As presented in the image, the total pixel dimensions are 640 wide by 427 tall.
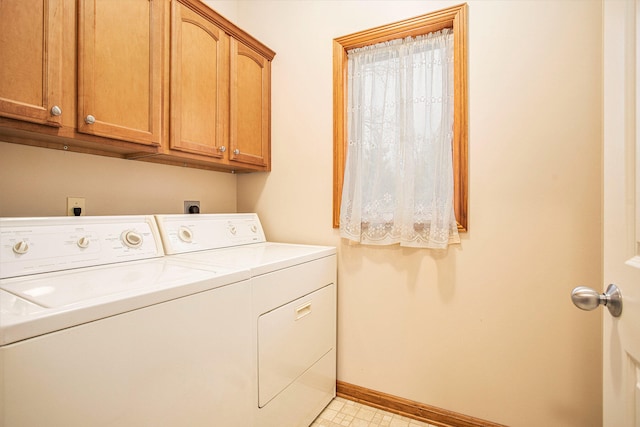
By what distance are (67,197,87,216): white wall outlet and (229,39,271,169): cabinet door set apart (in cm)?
74

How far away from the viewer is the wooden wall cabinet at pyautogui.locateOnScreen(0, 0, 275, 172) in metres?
1.04

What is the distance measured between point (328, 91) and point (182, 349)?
157 cm

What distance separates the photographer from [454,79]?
1581 mm

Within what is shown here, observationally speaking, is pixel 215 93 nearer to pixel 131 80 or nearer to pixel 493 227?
pixel 131 80

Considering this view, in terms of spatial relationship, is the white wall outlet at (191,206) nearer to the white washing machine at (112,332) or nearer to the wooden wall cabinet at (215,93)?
the wooden wall cabinet at (215,93)

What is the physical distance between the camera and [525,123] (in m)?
1.47

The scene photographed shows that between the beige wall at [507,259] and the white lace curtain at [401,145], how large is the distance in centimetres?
12

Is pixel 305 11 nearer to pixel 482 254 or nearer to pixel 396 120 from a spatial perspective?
pixel 396 120

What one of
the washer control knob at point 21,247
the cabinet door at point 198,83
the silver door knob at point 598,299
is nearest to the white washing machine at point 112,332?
the washer control knob at point 21,247

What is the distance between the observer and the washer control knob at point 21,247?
1027 millimetres

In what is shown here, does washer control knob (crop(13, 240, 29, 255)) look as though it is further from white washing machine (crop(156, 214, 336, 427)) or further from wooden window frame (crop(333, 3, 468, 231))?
wooden window frame (crop(333, 3, 468, 231))

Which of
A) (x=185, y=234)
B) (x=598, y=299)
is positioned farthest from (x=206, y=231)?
(x=598, y=299)

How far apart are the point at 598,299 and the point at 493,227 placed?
0.90m

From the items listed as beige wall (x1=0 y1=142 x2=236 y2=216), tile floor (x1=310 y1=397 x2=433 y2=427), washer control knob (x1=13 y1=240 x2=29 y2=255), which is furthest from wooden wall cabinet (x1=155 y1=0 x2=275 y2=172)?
tile floor (x1=310 y1=397 x2=433 y2=427)
